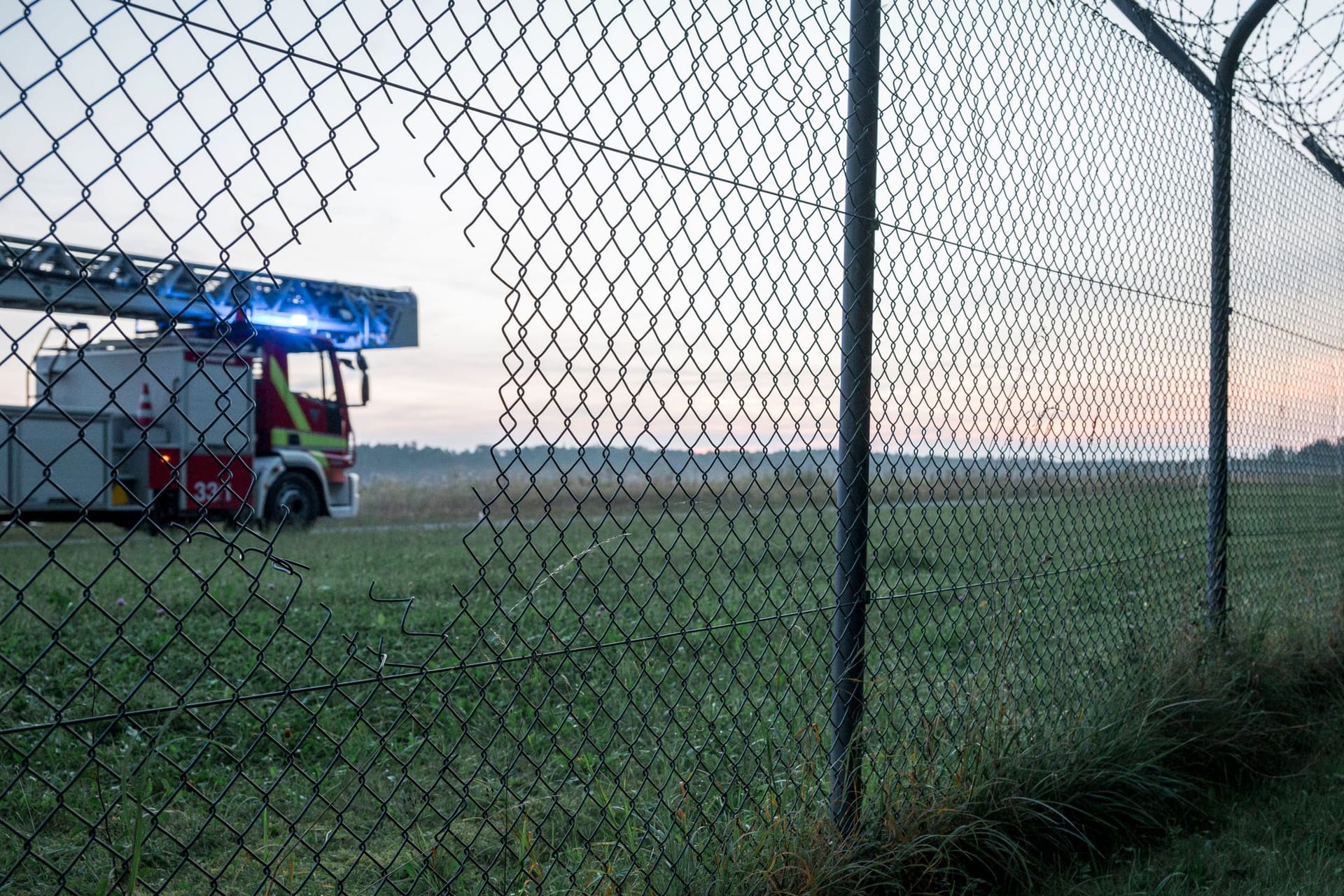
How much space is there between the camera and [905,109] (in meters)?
3.29

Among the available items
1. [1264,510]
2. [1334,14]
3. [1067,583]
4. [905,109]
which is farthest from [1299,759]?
[1334,14]

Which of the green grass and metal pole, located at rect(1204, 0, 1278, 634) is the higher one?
metal pole, located at rect(1204, 0, 1278, 634)

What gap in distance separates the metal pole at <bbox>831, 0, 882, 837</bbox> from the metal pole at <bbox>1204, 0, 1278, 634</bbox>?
9.24ft

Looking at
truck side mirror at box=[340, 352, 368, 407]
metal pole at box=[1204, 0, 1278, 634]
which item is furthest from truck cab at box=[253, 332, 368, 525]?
metal pole at box=[1204, 0, 1278, 634]

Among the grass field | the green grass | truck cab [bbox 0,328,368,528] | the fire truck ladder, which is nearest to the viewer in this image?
the grass field

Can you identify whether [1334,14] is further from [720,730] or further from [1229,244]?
[720,730]

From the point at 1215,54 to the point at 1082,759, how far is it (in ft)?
11.9

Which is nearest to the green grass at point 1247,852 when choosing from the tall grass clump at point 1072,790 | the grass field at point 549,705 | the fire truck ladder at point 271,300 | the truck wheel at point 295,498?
the tall grass clump at point 1072,790

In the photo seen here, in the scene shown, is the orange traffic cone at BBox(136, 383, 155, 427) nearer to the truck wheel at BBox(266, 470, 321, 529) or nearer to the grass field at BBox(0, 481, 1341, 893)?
the truck wheel at BBox(266, 470, 321, 529)

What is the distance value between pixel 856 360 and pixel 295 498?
14.1 m

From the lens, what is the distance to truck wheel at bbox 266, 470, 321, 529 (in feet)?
50.9

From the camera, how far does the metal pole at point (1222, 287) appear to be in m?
5.00

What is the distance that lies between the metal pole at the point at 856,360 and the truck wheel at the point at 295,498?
44.9 feet

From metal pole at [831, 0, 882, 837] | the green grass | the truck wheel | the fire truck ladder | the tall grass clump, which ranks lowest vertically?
the green grass
